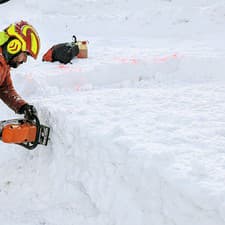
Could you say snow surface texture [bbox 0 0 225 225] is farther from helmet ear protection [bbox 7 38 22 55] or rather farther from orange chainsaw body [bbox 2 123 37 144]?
helmet ear protection [bbox 7 38 22 55]

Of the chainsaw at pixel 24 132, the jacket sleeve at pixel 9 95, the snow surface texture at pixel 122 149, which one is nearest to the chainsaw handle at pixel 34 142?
the chainsaw at pixel 24 132

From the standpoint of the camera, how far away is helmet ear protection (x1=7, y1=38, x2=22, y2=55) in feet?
13.4

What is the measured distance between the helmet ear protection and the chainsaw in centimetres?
76

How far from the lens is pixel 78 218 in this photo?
3.68 metres

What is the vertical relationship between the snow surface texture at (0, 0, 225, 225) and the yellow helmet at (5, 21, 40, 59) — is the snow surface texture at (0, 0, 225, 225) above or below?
below

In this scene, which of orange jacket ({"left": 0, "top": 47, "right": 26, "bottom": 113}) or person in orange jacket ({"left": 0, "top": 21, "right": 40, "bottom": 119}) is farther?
orange jacket ({"left": 0, "top": 47, "right": 26, "bottom": 113})

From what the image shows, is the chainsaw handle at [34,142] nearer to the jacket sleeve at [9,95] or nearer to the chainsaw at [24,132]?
the chainsaw at [24,132]

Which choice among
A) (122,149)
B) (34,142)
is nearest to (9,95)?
(34,142)

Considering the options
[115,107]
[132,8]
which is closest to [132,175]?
[115,107]

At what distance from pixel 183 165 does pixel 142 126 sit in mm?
1042

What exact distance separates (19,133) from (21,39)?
3.30 ft

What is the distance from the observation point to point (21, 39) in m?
4.12

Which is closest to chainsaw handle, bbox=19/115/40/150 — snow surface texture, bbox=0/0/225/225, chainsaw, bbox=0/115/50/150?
chainsaw, bbox=0/115/50/150

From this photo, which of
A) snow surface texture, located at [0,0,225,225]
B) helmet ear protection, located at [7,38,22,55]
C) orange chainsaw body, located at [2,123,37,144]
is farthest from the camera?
helmet ear protection, located at [7,38,22,55]
